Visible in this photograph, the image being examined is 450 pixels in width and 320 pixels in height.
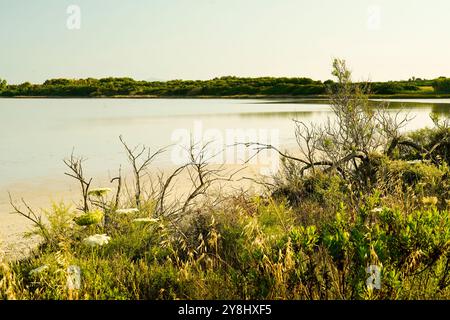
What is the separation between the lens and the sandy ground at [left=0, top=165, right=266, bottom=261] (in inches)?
356

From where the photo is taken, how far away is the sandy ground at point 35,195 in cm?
904

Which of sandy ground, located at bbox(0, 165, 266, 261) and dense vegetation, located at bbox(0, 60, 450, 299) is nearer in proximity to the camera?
dense vegetation, located at bbox(0, 60, 450, 299)

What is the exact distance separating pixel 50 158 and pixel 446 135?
43.8 feet

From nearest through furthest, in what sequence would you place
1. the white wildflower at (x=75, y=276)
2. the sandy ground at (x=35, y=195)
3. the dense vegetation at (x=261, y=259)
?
1. the dense vegetation at (x=261, y=259)
2. the white wildflower at (x=75, y=276)
3. the sandy ground at (x=35, y=195)

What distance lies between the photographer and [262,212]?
7117 mm

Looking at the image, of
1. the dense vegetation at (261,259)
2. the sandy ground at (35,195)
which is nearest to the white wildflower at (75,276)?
the dense vegetation at (261,259)

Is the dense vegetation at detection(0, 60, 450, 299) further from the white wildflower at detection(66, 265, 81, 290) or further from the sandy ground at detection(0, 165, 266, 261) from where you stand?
the sandy ground at detection(0, 165, 266, 261)

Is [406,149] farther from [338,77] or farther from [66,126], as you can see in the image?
[66,126]

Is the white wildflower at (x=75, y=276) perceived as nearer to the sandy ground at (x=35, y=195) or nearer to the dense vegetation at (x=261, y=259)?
the dense vegetation at (x=261, y=259)

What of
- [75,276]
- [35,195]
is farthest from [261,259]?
[35,195]

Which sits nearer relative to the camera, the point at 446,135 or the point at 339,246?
the point at 339,246

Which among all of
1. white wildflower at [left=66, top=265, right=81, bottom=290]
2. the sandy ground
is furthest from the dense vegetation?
the sandy ground
